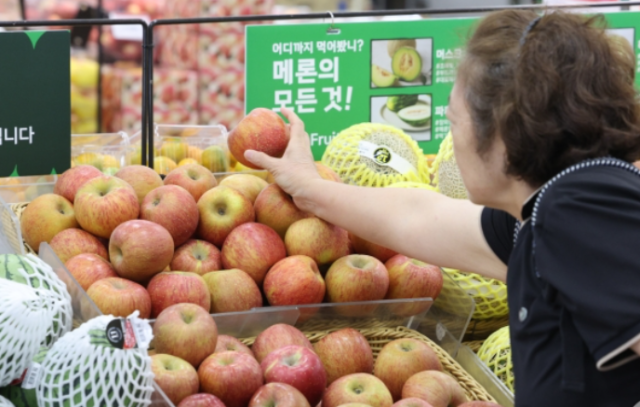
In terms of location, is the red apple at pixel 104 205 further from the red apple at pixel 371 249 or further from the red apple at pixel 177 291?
the red apple at pixel 371 249

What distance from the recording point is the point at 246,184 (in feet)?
7.44

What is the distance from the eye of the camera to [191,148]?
10.4 ft

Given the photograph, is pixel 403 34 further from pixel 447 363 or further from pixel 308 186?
pixel 447 363

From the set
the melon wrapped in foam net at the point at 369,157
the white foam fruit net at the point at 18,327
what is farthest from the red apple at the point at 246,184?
the white foam fruit net at the point at 18,327

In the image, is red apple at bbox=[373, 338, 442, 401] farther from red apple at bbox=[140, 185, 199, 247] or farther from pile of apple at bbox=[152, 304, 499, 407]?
red apple at bbox=[140, 185, 199, 247]

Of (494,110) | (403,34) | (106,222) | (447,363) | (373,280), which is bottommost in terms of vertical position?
(447,363)

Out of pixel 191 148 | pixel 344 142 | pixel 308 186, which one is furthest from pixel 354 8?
pixel 308 186

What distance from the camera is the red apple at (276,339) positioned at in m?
1.80

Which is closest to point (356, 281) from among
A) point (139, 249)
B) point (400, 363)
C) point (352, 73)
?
point (400, 363)

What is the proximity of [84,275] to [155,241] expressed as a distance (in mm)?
190

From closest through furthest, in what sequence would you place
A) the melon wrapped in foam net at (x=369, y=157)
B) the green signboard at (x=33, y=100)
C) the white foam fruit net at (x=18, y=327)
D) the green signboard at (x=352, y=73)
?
1. the white foam fruit net at (x=18, y=327)
2. the green signboard at (x=33, y=100)
3. the melon wrapped in foam net at (x=369, y=157)
4. the green signboard at (x=352, y=73)

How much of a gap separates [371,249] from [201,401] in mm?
834

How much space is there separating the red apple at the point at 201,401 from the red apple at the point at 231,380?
5cm

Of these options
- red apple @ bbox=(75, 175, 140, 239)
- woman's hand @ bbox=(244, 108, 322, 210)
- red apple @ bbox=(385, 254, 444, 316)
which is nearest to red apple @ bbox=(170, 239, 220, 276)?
red apple @ bbox=(75, 175, 140, 239)
